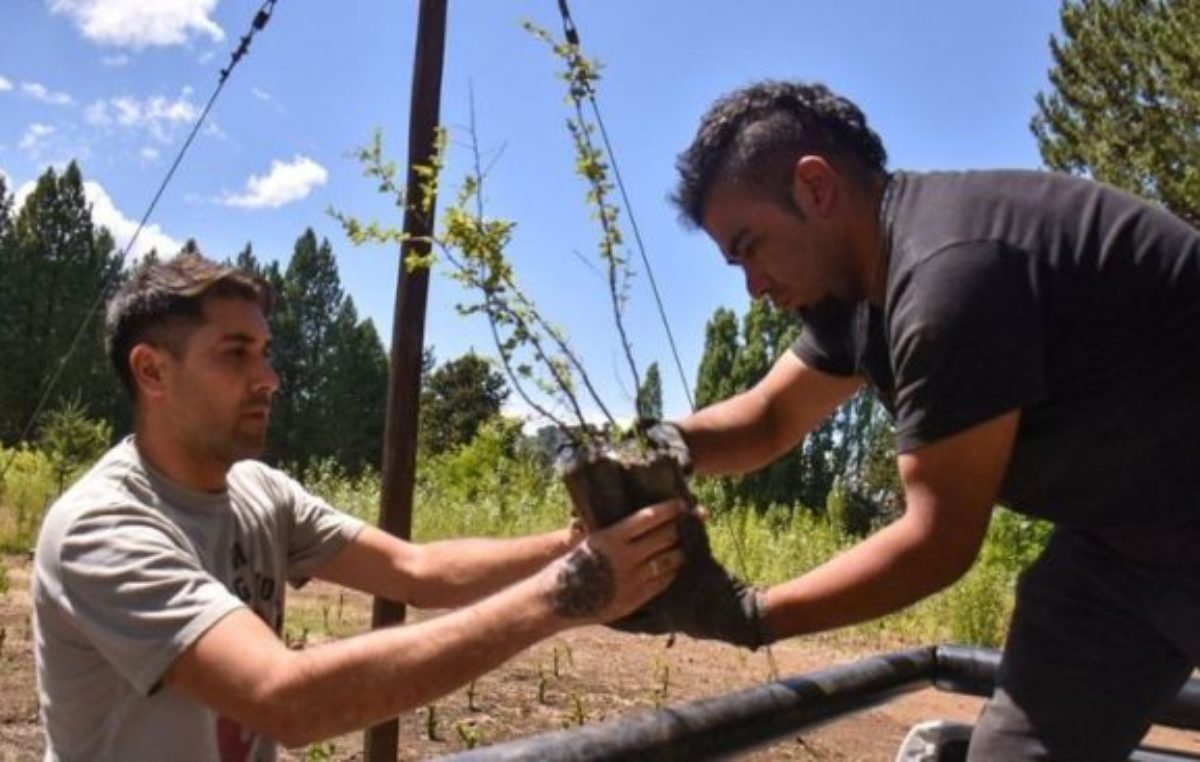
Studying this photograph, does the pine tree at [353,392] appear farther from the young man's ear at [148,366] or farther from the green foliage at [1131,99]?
the young man's ear at [148,366]

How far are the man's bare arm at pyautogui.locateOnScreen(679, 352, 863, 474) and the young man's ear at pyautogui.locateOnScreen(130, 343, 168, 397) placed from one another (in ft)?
3.02

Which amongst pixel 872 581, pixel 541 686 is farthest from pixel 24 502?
pixel 872 581

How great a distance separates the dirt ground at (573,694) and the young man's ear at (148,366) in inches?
85.7

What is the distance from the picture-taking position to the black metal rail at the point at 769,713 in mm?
1345

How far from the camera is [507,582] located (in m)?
2.22

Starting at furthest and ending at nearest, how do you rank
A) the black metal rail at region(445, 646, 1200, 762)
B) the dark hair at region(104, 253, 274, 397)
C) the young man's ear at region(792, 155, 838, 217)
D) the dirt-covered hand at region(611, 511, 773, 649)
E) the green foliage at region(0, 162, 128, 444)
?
the green foliage at region(0, 162, 128, 444)
the dark hair at region(104, 253, 274, 397)
the young man's ear at region(792, 155, 838, 217)
the dirt-covered hand at region(611, 511, 773, 649)
the black metal rail at region(445, 646, 1200, 762)

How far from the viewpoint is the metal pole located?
11.1 feet

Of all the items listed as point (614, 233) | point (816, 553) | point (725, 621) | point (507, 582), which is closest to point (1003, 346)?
point (725, 621)

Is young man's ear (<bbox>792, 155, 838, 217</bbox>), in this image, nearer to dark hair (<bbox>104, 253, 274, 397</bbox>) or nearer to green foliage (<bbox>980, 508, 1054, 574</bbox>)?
dark hair (<bbox>104, 253, 274, 397</bbox>)

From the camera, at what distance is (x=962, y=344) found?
1.48 metres

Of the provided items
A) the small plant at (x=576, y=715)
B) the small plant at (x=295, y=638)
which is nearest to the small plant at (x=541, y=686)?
the small plant at (x=576, y=715)

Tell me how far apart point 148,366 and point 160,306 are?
0.31ft

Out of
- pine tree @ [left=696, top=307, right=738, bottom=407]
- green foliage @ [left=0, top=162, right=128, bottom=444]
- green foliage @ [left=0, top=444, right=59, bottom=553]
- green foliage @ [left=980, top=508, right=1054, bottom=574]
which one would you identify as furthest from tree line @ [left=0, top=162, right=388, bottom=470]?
green foliage @ [left=980, top=508, right=1054, bottom=574]

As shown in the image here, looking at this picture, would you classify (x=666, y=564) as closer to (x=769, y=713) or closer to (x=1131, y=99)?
(x=769, y=713)
